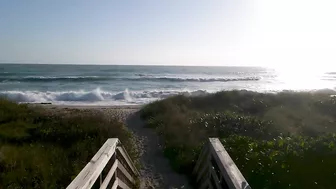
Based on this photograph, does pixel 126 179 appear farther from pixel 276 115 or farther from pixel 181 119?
pixel 276 115

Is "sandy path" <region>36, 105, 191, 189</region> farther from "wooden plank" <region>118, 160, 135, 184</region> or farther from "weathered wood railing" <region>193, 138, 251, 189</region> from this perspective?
"weathered wood railing" <region>193, 138, 251, 189</region>

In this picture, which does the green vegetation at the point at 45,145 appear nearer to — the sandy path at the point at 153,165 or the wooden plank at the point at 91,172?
the sandy path at the point at 153,165

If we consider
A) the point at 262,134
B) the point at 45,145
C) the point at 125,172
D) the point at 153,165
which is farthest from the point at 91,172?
the point at 262,134

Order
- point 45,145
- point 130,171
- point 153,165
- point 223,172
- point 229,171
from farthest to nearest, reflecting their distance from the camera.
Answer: point 45,145 → point 153,165 → point 130,171 → point 223,172 → point 229,171

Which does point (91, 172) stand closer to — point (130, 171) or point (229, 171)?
point (229, 171)

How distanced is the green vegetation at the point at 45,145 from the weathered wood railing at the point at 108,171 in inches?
47.2

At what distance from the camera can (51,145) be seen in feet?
27.4

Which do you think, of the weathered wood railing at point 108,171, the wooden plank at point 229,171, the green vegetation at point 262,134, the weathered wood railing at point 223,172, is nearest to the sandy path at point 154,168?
the green vegetation at point 262,134

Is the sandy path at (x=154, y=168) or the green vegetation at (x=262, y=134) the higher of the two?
the green vegetation at (x=262, y=134)

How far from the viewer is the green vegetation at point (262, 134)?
18.1 ft

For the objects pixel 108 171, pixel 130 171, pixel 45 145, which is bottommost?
pixel 45 145

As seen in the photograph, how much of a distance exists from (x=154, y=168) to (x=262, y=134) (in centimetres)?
419

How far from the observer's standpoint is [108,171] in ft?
14.7

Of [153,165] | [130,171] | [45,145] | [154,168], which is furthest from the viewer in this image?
[45,145]
